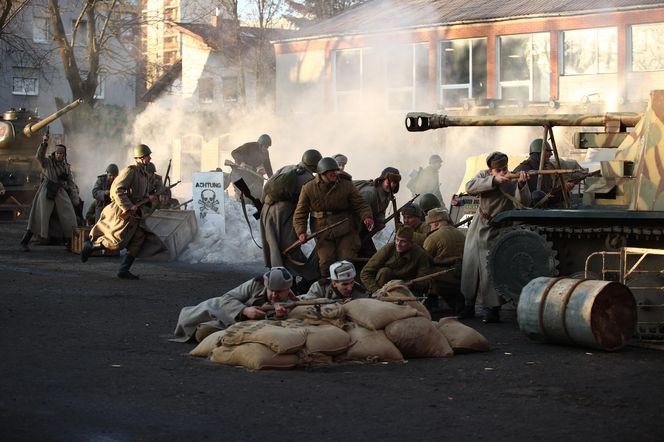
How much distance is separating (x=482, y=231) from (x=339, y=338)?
151 inches

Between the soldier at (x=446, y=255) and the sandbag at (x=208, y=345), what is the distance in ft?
12.3

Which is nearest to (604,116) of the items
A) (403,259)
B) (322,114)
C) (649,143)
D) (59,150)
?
(649,143)

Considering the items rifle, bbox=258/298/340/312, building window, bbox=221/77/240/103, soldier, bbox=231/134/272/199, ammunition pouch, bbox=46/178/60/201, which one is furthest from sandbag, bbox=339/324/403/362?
building window, bbox=221/77/240/103

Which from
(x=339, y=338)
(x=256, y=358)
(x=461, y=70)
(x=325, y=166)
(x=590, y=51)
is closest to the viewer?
(x=256, y=358)

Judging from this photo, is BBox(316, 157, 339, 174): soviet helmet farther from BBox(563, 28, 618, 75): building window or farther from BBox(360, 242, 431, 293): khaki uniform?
BBox(563, 28, 618, 75): building window

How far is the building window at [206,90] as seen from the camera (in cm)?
5731

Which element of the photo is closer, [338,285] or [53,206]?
[338,285]

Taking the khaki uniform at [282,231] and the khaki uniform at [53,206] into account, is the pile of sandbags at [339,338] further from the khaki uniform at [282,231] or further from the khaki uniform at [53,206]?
the khaki uniform at [53,206]

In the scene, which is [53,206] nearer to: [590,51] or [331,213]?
[331,213]

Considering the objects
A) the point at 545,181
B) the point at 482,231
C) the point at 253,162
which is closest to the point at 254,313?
the point at 482,231

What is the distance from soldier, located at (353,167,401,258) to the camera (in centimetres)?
1435

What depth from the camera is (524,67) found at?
39125 mm

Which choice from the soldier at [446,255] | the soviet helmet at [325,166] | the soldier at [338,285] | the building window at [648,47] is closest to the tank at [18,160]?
the building window at [648,47]

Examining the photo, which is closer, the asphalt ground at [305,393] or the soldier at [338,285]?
the asphalt ground at [305,393]
